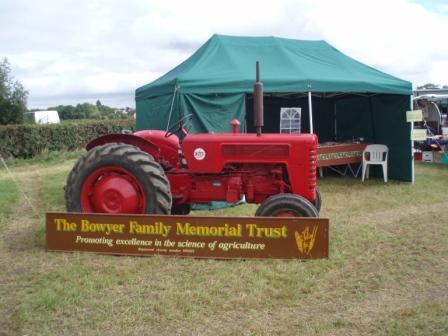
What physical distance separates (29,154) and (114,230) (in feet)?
45.4

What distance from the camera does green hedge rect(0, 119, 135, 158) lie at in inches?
661

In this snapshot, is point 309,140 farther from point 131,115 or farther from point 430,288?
point 131,115

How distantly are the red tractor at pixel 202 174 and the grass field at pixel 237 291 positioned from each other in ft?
2.04

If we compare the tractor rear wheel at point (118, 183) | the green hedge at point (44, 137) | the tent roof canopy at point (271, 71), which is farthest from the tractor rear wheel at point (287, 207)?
the green hedge at point (44, 137)

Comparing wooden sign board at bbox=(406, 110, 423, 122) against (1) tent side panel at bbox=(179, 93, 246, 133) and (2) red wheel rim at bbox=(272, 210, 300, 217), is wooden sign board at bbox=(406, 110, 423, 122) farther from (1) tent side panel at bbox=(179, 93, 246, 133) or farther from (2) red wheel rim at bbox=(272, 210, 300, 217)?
(2) red wheel rim at bbox=(272, 210, 300, 217)

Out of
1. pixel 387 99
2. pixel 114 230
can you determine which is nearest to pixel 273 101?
pixel 387 99

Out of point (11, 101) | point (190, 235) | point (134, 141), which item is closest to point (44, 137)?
point (11, 101)

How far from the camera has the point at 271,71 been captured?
30.3ft

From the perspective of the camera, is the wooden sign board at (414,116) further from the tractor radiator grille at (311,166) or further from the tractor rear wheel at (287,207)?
the tractor rear wheel at (287,207)

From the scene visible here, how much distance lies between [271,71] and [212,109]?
1676 mm

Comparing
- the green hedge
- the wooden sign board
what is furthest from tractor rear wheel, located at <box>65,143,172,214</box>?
the green hedge

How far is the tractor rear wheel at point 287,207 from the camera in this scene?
489 cm

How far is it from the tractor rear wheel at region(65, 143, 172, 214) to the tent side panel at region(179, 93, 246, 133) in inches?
117

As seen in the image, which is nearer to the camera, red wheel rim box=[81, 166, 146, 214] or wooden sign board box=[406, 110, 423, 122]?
red wheel rim box=[81, 166, 146, 214]
